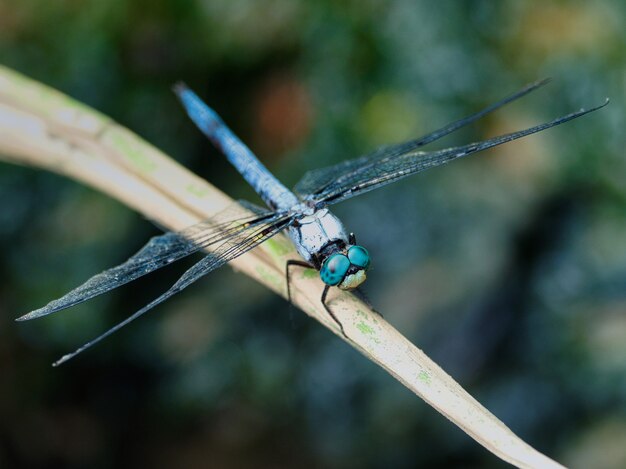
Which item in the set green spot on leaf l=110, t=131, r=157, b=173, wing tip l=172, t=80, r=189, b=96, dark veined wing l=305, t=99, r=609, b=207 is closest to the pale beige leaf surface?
green spot on leaf l=110, t=131, r=157, b=173

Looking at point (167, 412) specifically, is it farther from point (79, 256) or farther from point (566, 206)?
point (566, 206)

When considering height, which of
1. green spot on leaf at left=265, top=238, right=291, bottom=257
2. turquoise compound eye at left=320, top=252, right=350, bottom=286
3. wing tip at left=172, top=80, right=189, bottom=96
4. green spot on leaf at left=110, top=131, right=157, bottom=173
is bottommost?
turquoise compound eye at left=320, top=252, right=350, bottom=286

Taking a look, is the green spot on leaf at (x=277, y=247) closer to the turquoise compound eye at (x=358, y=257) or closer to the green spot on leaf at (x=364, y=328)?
the turquoise compound eye at (x=358, y=257)

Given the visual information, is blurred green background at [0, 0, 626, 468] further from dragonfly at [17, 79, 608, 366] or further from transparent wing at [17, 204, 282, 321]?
transparent wing at [17, 204, 282, 321]

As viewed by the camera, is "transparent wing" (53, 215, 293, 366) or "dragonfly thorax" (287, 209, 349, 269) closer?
"transparent wing" (53, 215, 293, 366)

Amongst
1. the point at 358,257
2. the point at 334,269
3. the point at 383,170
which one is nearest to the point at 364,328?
the point at 334,269

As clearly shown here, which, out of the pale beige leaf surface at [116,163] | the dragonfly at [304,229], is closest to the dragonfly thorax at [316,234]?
the dragonfly at [304,229]

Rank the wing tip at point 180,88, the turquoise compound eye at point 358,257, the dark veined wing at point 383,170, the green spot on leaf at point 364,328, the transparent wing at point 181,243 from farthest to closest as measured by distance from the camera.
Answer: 1. the wing tip at point 180,88
2. the dark veined wing at point 383,170
3. the turquoise compound eye at point 358,257
4. the transparent wing at point 181,243
5. the green spot on leaf at point 364,328
